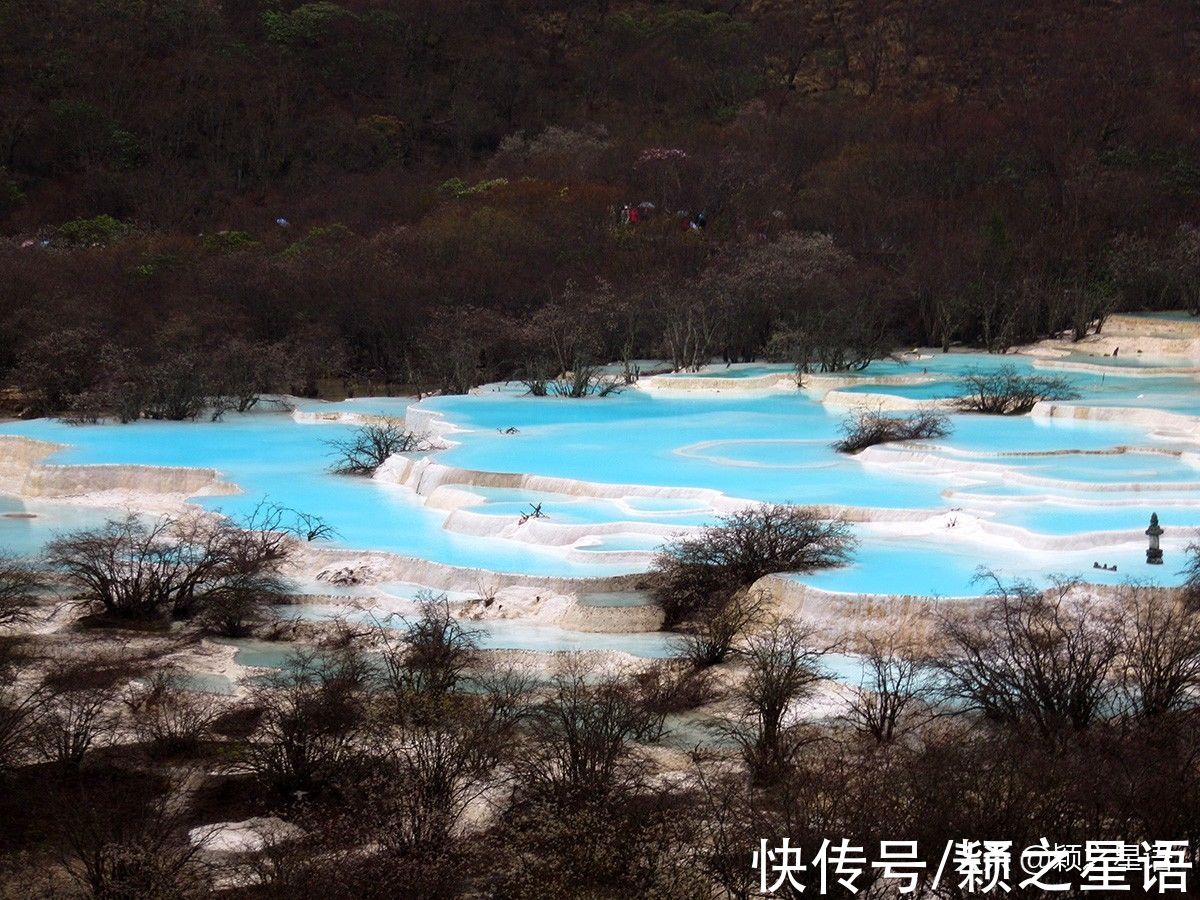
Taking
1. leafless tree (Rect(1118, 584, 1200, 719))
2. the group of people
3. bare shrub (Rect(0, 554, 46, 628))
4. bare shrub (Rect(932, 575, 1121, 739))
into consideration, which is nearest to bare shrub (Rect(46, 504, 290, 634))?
bare shrub (Rect(0, 554, 46, 628))

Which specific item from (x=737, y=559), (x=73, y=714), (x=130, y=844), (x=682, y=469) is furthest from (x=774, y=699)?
(x=682, y=469)

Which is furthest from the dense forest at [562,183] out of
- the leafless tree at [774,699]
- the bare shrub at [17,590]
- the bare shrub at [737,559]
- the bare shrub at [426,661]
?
the leafless tree at [774,699]

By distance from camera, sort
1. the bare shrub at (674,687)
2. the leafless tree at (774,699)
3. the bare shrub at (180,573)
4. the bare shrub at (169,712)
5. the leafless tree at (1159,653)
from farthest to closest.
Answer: the bare shrub at (180,573) < the bare shrub at (674,687) < the bare shrub at (169,712) < the leafless tree at (1159,653) < the leafless tree at (774,699)

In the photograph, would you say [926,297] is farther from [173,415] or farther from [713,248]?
[173,415]

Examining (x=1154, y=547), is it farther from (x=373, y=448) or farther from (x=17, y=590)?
(x=373, y=448)

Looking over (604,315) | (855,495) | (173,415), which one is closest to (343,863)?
(855,495)

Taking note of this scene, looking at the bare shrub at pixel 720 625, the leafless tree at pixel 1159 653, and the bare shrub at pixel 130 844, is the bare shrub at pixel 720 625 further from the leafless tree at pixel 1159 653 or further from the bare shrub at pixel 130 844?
the bare shrub at pixel 130 844
